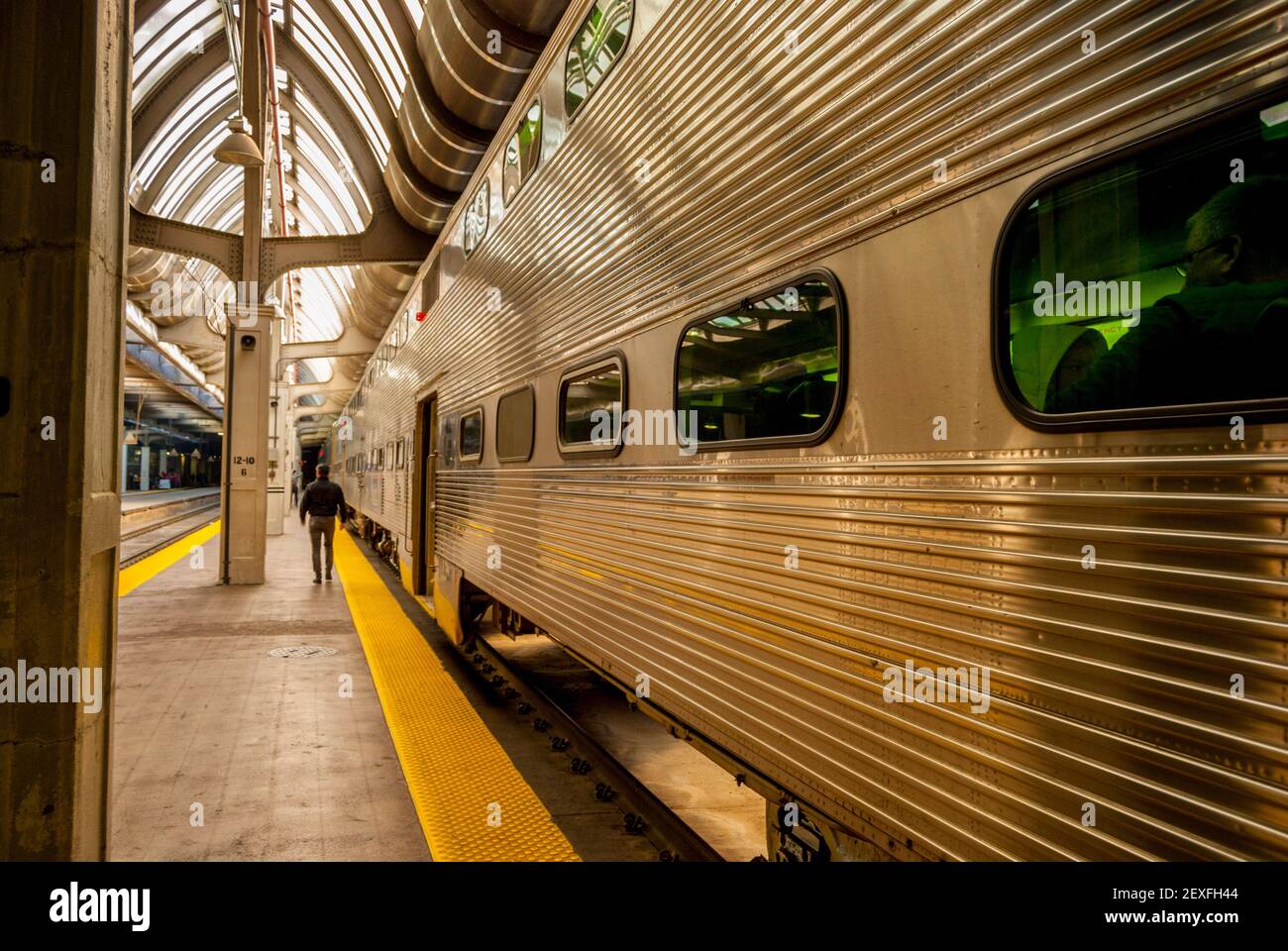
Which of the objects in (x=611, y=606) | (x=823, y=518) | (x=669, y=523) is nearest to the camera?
(x=823, y=518)

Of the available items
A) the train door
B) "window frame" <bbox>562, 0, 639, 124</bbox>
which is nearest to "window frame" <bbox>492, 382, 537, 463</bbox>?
"window frame" <bbox>562, 0, 639, 124</bbox>

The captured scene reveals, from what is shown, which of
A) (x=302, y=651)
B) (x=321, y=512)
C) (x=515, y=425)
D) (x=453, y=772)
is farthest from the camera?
(x=321, y=512)

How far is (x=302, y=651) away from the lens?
7.37m

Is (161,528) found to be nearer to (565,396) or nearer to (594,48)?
(565,396)

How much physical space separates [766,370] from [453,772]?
299 cm

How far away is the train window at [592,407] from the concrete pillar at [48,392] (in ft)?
6.09

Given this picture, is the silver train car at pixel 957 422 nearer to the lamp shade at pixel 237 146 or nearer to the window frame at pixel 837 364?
the window frame at pixel 837 364

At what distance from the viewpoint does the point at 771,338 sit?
8.33 feet

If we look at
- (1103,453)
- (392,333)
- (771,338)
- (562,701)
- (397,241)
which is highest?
(397,241)

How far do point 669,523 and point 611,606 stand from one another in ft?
2.28

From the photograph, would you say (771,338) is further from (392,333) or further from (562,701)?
(392,333)

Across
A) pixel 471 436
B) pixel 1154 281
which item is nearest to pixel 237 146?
pixel 471 436

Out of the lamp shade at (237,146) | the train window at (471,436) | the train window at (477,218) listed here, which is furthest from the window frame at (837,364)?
the lamp shade at (237,146)
